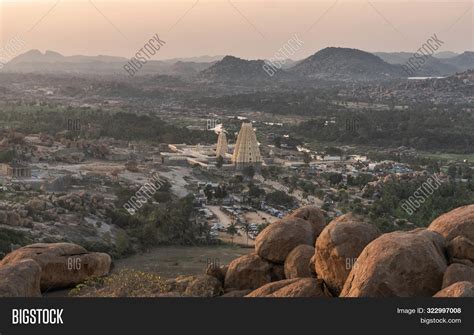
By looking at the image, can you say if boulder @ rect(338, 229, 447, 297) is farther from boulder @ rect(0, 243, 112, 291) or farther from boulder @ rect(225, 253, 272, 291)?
boulder @ rect(0, 243, 112, 291)

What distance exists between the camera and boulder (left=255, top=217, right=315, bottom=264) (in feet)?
36.4

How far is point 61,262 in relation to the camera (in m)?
12.6

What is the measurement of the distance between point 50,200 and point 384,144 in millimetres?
38255

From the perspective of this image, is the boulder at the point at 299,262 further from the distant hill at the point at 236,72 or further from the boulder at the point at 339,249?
the distant hill at the point at 236,72

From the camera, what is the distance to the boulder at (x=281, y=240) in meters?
11.1

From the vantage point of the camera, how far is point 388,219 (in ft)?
86.2

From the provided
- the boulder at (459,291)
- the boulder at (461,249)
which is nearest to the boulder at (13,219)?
the boulder at (461,249)

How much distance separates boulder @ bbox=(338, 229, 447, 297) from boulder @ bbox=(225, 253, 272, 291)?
2.84 meters

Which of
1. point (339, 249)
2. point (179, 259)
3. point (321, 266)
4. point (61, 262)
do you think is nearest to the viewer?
point (339, 249)

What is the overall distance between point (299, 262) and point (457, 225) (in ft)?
7.97

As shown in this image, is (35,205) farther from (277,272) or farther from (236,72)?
(236,72)

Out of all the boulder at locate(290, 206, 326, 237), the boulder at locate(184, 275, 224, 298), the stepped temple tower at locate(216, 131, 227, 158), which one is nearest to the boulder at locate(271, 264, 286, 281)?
the boulder at locate(184, 275, 224, 298)

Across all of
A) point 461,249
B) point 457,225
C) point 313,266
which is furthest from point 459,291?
point 313,266

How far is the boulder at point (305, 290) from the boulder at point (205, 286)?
1.83m
